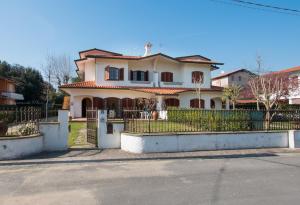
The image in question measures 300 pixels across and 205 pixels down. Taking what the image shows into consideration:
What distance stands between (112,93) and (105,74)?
2.14 meters

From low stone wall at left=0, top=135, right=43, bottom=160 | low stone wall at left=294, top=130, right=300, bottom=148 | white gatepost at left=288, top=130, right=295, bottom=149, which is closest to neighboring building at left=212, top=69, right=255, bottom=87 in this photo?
low stone wall at left=294, top=130, right=300, bottom=148

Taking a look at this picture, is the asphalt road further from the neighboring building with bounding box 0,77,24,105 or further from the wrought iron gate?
the neighboring building with bounding box 0,77,24,105

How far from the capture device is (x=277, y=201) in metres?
5.39

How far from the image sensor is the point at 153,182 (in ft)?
22.7

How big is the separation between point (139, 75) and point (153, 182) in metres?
25.1

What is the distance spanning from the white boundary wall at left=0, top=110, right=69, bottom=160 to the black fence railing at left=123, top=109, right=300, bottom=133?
8.36ft

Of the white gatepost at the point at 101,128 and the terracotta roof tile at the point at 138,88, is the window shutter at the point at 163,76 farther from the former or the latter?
the white gatepost at the point at 101,128

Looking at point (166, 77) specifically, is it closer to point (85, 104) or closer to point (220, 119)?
point (85, 104)

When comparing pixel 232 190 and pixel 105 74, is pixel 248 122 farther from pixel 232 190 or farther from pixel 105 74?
pixel 105 74

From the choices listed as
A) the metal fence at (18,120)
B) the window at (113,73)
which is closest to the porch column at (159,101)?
the window at (113,73)

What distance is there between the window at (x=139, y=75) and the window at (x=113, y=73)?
159cm

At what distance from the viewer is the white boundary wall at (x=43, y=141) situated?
10000mm

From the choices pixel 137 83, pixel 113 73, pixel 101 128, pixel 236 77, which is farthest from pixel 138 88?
pixel 236 77

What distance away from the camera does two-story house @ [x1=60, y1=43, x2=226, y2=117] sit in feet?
94.7
